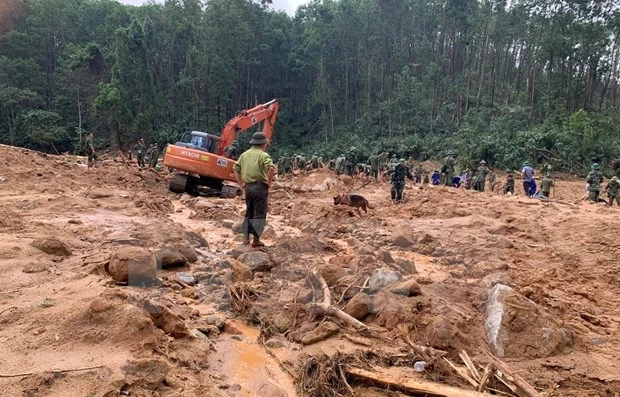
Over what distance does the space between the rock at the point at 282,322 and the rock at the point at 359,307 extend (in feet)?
1.68

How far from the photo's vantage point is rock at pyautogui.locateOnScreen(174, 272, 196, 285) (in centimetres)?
479

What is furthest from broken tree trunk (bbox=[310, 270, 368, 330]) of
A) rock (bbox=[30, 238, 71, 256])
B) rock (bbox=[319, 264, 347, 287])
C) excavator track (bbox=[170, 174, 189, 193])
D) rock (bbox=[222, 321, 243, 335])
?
excavator track (bbox=[170, 174, 189, 193])

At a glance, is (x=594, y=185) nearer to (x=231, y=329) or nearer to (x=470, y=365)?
(x=470, y=365)

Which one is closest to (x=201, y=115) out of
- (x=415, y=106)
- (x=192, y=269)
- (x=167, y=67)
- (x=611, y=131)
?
(x=167, y=67)

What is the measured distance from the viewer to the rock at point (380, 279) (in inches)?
176

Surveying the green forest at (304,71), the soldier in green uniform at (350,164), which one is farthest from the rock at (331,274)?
the green forest at (304,71)

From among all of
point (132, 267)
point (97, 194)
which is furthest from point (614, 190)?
point (97, 194)

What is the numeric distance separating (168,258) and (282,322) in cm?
175

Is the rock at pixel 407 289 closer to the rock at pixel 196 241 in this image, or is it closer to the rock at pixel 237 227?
the rock at pixel 196 241

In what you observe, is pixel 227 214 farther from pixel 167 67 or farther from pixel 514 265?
pixel 167 67

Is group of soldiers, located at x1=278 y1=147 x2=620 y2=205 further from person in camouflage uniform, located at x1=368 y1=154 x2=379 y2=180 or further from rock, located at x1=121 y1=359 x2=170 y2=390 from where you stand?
rock, located at x1=121 y1=359 x2=170 y2=390

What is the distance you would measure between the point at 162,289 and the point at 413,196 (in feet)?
33.5

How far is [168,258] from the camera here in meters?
5.09

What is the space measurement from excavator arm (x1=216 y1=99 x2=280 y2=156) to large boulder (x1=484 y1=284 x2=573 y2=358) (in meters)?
10.7
